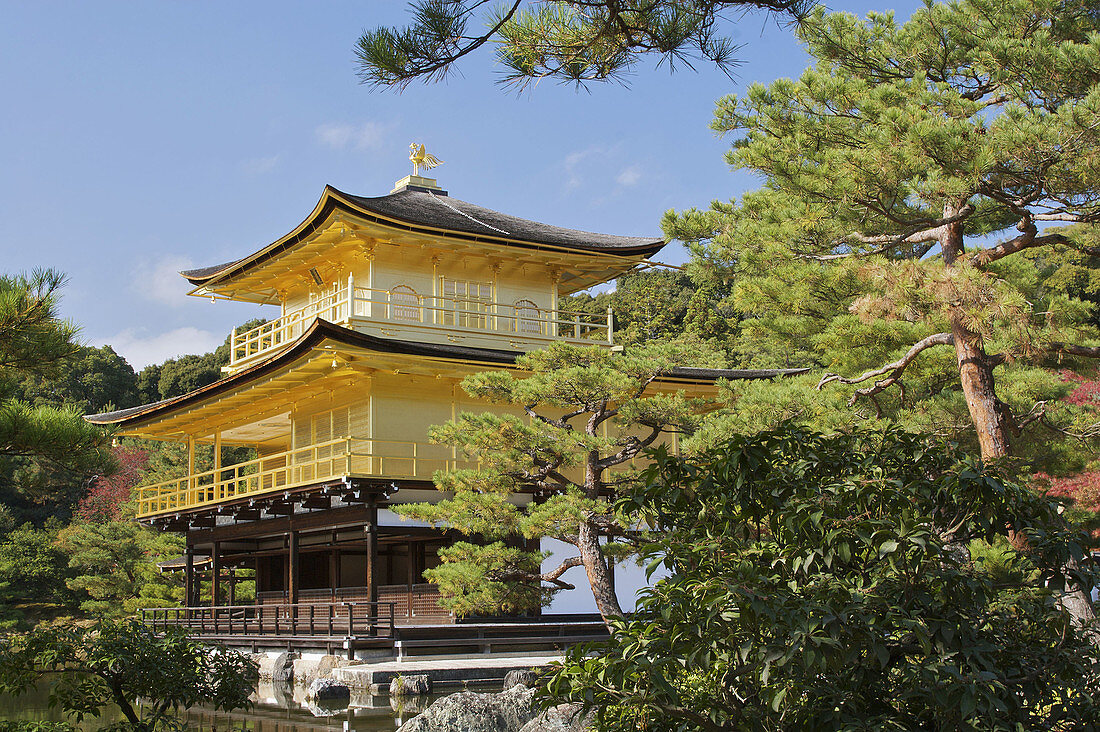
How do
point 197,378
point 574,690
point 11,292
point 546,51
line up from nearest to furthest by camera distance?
1. point 574,690
2. point 546,51
3. point 11,292
4. point 197,378

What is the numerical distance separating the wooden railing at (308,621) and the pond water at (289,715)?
1248 millimetres

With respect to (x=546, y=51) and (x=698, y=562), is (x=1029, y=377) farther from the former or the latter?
(x=698, y=562)

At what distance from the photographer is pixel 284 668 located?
1614 centimetres

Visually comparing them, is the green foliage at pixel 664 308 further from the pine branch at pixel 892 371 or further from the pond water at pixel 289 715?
the pond water at pixel 289 715

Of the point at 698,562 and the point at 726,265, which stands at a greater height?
the point at 726,265

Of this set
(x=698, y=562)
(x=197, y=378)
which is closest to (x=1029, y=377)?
(x=698, y=562)

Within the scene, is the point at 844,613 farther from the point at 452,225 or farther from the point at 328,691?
the point at 452,225

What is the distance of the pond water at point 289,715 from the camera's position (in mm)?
11859

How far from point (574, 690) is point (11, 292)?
5327mm

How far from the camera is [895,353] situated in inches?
528

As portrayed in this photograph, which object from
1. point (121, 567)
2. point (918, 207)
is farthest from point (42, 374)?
point (121, 567)

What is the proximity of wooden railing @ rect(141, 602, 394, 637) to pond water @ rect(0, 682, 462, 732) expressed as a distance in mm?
1248

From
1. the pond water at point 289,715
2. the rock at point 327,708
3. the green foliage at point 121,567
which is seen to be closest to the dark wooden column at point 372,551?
the pond water at point 289,715

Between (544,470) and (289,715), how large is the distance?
15.1 feet
